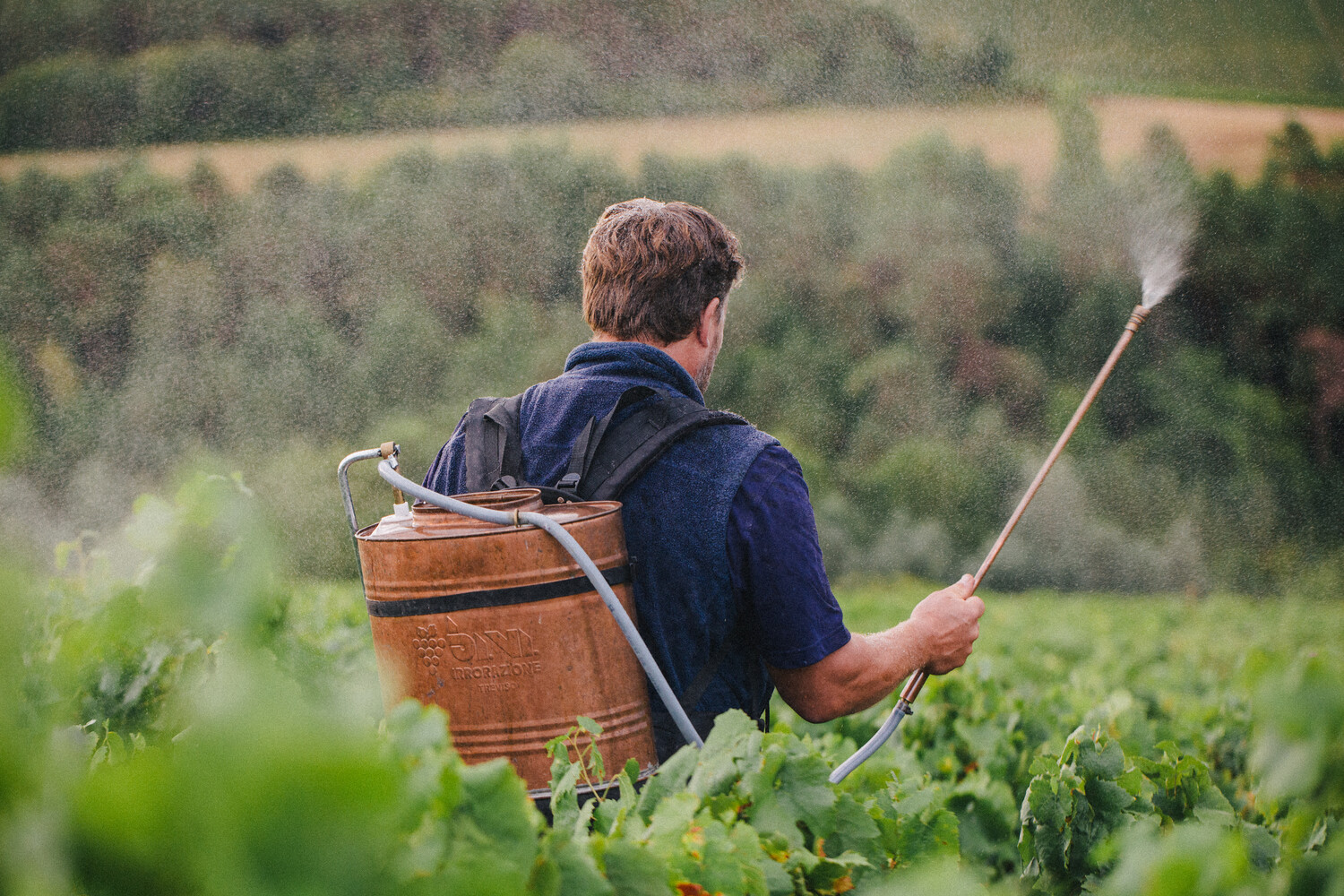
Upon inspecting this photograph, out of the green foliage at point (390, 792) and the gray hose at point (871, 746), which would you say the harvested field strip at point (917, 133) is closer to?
the gray hose at point (871, 746)

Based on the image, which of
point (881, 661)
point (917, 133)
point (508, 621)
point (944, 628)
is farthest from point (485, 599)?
point (917, 133)

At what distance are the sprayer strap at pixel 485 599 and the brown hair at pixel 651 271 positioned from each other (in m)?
0.59

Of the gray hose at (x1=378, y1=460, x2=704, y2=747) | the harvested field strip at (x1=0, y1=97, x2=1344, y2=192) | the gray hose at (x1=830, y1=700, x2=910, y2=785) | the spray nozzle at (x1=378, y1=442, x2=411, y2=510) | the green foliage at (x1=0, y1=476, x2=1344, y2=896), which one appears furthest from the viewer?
the harvested field strip at (x1=0, y1=97, x2=1344, y2=192)

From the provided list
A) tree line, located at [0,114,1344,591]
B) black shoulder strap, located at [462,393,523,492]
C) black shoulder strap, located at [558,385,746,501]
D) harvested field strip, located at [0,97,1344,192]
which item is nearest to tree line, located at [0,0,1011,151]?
harvested field strip, located at [0,97,1344,192]

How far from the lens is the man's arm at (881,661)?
72.9 inches

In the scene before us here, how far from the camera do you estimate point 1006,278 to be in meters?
17.5

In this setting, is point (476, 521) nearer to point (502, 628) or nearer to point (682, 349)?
point (502, 628)

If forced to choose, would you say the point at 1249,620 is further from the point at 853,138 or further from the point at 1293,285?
the point at 853,138

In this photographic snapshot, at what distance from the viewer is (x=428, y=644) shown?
5.15 ft

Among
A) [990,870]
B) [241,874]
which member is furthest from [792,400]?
[241,874]

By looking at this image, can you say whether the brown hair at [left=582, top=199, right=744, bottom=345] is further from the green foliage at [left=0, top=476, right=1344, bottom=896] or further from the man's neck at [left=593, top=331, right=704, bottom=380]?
the green foliage at [left=0, top=476, right=1344, bottom=896]

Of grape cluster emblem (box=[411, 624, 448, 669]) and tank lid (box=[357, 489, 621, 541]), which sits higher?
tank lid (box=[357, 489, 621, 541])

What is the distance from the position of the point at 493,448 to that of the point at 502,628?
419 millimetres

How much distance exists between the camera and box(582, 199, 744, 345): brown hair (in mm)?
2014
